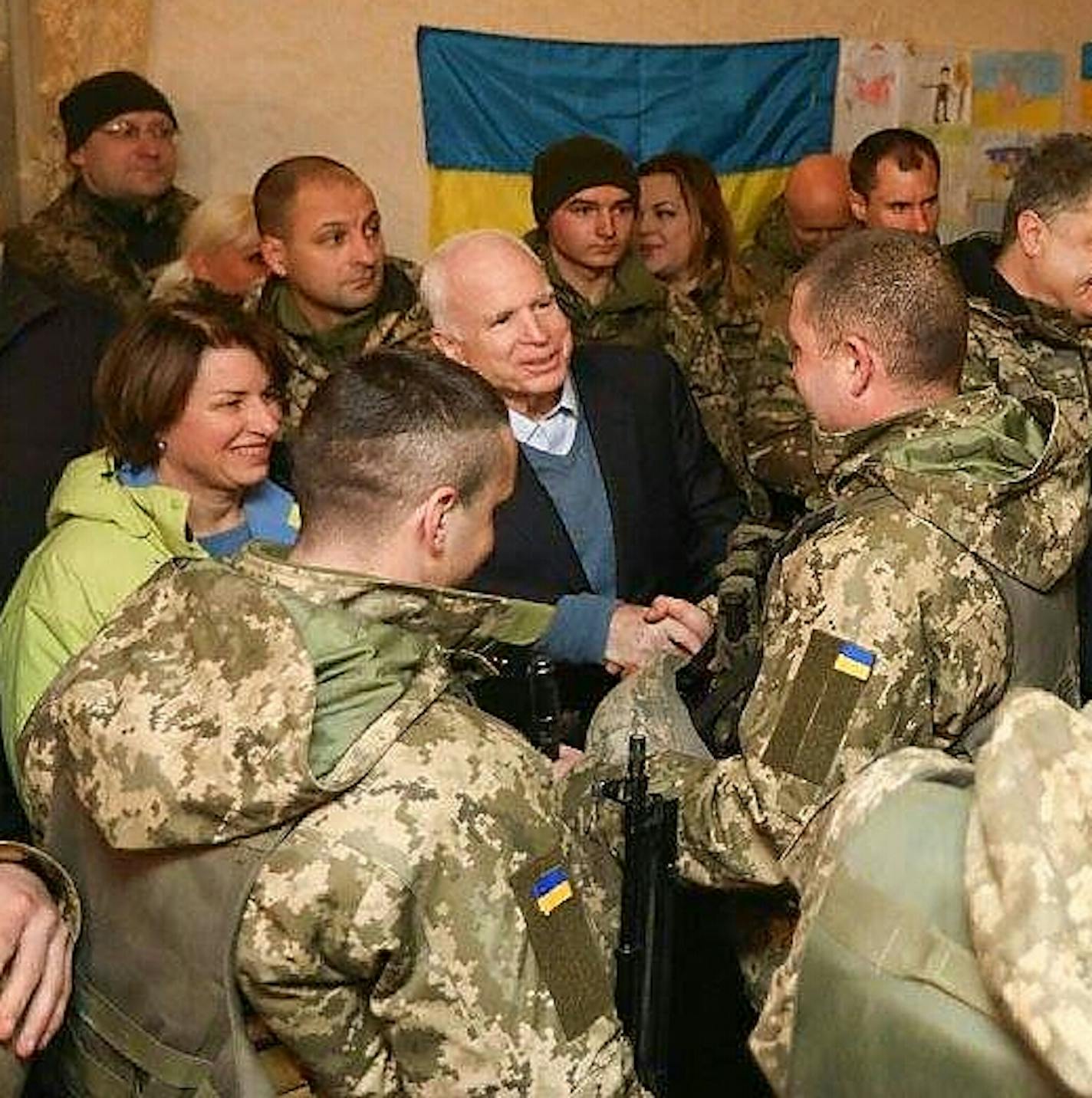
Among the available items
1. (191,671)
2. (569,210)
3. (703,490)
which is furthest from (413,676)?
(569,210)

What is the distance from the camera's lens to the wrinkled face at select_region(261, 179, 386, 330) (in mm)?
3371

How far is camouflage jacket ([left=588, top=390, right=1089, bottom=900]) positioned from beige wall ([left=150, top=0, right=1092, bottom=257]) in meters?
3.03

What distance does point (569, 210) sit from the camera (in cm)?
380

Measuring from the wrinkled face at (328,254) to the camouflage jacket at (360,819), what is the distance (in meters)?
1.88

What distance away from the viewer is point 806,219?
4695mm

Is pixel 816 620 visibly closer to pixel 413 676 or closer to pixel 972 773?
pixel 413 676

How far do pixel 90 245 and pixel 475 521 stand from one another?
2.67m

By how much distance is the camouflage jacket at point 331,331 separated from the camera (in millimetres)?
3352

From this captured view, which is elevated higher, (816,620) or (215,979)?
(816,620)

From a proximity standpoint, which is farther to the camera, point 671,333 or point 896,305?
point 671,333

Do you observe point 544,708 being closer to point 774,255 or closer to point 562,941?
point 562,941

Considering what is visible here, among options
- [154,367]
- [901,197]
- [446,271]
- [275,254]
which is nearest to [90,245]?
[275,254]

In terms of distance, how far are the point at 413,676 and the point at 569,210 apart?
2459 millimetres

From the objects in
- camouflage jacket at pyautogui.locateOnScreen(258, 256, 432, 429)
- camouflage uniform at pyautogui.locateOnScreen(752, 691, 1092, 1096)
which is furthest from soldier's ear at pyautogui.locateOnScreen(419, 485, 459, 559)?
camouflage jacket at pyautogui.locateOnScreen(258, 256, 432, 429)
